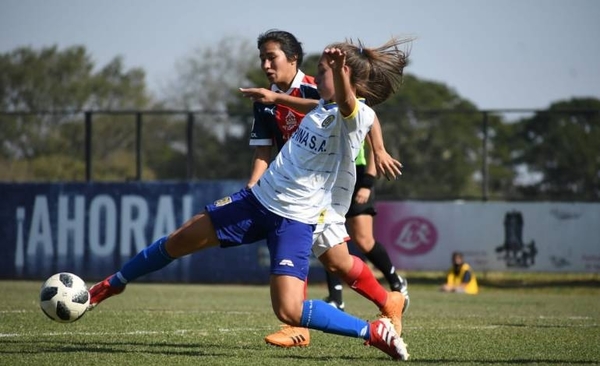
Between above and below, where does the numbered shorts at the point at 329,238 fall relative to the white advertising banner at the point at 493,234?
above

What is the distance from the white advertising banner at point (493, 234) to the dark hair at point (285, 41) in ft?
39.5

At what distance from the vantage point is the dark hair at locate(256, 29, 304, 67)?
708 cm

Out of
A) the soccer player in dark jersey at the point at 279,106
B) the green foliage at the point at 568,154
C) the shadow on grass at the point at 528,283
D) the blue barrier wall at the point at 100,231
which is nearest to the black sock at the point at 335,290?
the soccer player in dark jersey at the point at 279,106

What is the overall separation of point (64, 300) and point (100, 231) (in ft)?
42.7

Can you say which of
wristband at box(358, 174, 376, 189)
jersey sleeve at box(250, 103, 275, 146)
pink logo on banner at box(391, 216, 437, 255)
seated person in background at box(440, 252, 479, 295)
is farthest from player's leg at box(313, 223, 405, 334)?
pink logo on banner at box(391, 216, 437, 255)

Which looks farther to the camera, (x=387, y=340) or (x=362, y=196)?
(x=362, y=196)

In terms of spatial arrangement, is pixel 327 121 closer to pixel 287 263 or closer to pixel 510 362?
pixel 287 263

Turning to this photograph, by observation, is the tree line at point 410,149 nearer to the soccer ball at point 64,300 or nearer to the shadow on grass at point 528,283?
the shadow on grass at point 528,283

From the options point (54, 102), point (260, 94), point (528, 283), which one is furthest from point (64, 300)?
point (54, 102)

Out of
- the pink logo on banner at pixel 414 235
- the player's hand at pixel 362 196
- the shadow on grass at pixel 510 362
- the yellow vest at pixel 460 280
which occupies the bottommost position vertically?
the yellow vest at pixel 460 280

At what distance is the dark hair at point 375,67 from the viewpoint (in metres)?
5.83

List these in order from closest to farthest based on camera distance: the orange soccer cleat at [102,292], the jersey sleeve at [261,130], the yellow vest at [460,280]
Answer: the orange soccer cleat at [102,292]
the jersey sleeve at [261,130]
the yellow vest at [460,280]

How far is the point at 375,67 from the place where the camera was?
5871 millimetres

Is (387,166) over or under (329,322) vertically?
over
